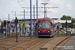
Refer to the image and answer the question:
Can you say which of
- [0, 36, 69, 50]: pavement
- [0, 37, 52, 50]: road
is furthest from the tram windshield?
[0, 37, 52, 50]: road

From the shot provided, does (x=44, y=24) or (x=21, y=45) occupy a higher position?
(x=44, y=24)

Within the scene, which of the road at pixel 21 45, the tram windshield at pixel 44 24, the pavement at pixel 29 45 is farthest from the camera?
the tram windshield at pixel 44 24

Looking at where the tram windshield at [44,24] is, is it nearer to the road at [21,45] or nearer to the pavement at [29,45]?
the pavement at [29,45]

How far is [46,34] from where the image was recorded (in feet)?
114

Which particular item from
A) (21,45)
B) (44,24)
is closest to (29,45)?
(21,45)

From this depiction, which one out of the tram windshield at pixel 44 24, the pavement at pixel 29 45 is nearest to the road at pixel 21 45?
the pavement at pixel 29 45

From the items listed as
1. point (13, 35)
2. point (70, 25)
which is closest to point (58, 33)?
point (13, 35)

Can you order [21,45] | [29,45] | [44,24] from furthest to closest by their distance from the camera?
1. [44,24]
2. [29,45]
3. [21,45]

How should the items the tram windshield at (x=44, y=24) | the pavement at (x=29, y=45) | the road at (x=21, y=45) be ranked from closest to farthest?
the pavement at (x=29, y=45) → the road at (x=21, y=45) → the tram windshield at (x=44, y=24)

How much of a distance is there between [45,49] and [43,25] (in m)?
20.1

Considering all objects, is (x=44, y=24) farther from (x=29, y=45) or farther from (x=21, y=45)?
(x=21, y=45)

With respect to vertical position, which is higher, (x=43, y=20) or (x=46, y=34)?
(x=43, y=20)

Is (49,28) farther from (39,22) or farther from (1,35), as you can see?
(1,35)

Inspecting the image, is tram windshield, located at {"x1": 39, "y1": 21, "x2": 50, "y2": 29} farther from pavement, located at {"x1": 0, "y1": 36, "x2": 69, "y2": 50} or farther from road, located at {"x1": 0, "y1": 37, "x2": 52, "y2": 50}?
road, located at {"x1": 0, "y1": 37, "x2": 52, "y2": 50}
